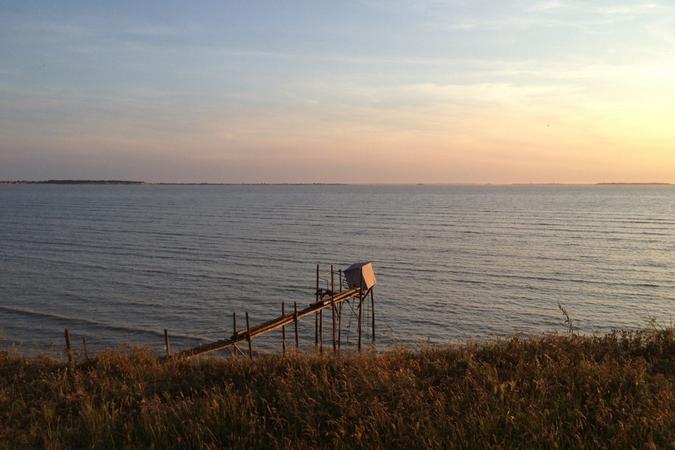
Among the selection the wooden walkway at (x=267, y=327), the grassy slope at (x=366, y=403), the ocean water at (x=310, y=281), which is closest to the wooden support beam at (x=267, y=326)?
the wooden walkway at (x=267, y=327)

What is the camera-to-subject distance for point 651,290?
3269 centimetres

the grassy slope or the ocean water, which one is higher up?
the grassy slope

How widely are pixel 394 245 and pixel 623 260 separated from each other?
21.3 metres

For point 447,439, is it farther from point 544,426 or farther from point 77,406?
point 77,406

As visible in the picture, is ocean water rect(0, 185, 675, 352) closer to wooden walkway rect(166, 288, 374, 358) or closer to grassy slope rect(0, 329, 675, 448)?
wooden walkway rect(166, 288, 374, 358)

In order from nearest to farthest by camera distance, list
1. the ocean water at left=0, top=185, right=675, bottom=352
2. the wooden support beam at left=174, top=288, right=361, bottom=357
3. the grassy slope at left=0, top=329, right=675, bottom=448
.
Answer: the grassy slope at left=0, top=329, right=675, bottom=448 < the wooden support beam at left=174, top=288, right=361, bottom=357 < the ocean water at left=0, top=185, right=675, bottom=352

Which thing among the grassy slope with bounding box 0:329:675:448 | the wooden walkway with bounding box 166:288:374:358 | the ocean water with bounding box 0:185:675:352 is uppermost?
the grassy slope with bounding box 0:329:675:448

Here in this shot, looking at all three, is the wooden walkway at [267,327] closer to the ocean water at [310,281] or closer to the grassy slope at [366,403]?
the ocean water at [310,281]

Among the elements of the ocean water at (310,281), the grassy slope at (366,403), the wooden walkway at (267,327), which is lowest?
the ocean water at (310,281)

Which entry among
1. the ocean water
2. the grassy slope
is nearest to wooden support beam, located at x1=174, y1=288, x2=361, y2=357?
the ocean water

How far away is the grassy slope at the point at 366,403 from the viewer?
5.82 metres

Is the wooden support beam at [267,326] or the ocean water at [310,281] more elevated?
the wooden support beam at [267,326]

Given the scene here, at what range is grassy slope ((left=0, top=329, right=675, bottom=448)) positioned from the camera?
5824mm

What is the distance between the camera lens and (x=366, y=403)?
6844 mm
